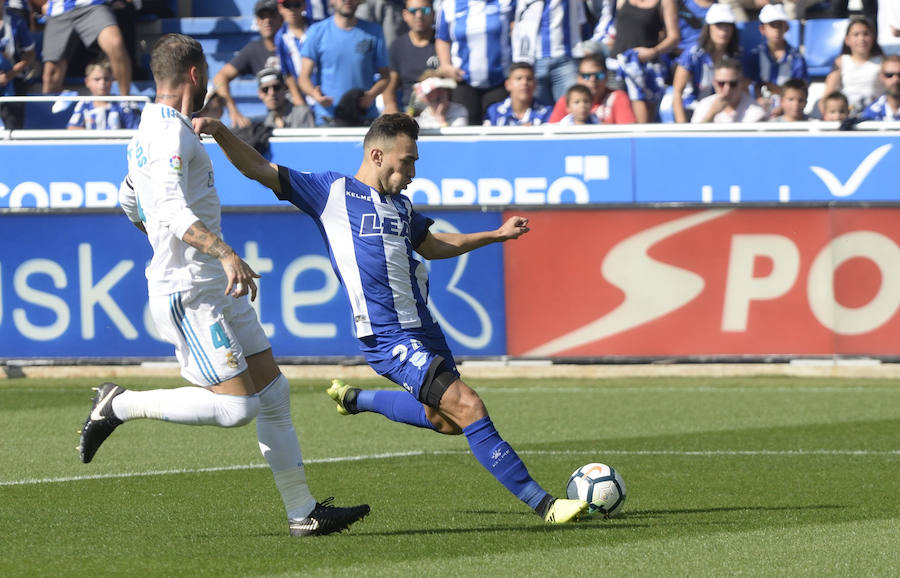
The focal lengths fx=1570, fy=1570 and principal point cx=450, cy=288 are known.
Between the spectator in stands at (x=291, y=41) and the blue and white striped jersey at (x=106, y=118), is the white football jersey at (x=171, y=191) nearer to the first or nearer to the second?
the blue and white striped jersey at (x=106, y=118)

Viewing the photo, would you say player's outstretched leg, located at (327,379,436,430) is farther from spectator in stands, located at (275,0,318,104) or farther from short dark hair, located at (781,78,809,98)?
spectator in stands, located at (275,0,318,104)

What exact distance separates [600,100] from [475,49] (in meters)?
1.47

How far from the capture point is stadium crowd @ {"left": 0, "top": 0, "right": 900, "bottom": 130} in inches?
562

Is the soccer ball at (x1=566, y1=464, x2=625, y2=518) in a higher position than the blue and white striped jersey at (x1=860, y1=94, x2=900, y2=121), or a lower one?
lower

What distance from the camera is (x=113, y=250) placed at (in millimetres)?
13055

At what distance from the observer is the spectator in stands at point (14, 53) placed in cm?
1605

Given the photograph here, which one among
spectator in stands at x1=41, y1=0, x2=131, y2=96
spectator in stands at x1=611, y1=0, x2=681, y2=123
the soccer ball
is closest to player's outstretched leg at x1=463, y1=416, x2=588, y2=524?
the soccer ball

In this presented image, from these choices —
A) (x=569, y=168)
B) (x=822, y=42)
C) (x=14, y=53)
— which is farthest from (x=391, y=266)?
(x=14, y=53)

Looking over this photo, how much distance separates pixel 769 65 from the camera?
49.0 ft

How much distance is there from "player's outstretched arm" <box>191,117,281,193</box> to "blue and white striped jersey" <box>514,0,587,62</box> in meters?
8.35

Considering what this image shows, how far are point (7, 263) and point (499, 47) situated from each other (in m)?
5.07

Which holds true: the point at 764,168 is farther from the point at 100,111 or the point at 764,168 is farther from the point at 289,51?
the point at 100,111

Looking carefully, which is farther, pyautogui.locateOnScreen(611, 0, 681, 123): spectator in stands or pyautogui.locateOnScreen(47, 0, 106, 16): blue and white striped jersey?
pyautogui.locateOnScreen(47, 0, 106, 16): blue and white striped jersey

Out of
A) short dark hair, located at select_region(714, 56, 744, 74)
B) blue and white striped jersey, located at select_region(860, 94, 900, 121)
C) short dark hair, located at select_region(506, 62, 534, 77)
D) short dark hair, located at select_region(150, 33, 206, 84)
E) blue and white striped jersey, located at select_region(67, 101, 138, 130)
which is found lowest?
blue and white striped jersey, located at select_region(860, 94, 900, 121)
